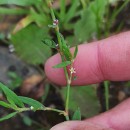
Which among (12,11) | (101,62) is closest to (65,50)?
(101,62)

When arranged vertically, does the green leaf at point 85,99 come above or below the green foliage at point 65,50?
below

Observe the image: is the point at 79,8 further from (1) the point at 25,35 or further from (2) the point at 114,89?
(2) the point at 114,89

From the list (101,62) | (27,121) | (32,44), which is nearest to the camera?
(101,62)

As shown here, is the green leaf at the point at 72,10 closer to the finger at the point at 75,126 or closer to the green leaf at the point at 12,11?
the green leaf at the point at 12,11

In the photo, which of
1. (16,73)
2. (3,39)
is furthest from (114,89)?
(3,39)

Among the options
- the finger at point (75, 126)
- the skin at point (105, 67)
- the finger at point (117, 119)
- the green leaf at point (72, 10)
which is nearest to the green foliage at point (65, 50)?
the finger at point (75, 126)

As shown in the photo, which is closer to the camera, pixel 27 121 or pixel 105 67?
pixel 105 67

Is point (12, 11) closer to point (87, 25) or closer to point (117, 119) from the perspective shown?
point (87, 25)
